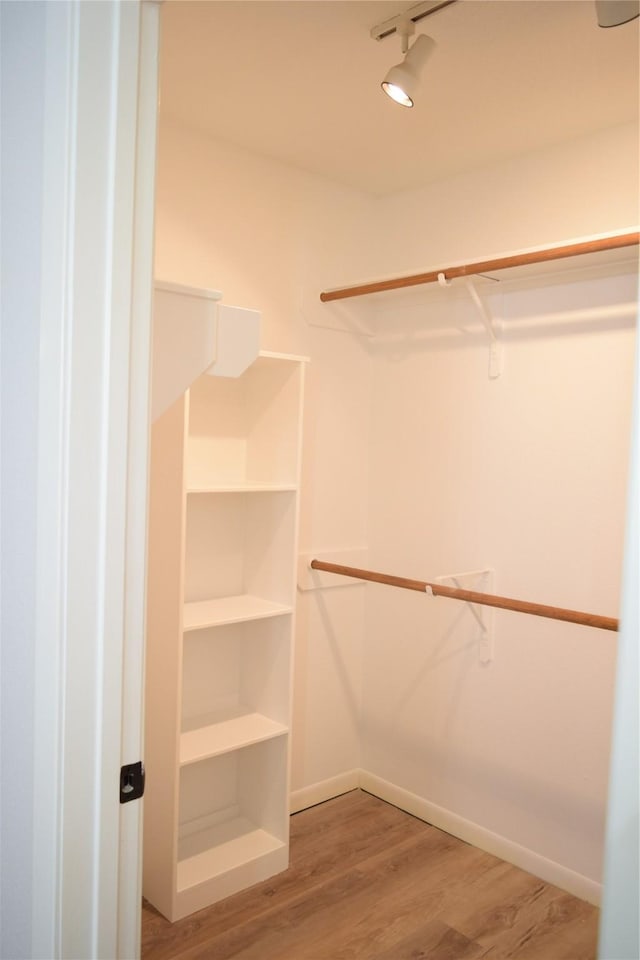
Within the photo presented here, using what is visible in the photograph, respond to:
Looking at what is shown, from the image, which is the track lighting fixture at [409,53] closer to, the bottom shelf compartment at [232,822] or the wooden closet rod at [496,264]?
the wooden closet rod at [496,264]

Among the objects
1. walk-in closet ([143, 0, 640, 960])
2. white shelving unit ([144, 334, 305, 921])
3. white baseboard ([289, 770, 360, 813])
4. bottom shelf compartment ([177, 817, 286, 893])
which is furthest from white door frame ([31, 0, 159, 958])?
white baseboard ([289, 770, 360, 813])

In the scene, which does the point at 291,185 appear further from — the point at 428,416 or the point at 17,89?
the point at 17,89

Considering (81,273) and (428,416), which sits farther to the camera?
(428,416)

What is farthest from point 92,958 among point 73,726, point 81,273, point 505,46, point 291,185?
point 291,185

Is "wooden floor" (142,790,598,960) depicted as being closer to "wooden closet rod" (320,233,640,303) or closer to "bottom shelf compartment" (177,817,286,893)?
"bottom shelf compartment" (177,817,286,893)

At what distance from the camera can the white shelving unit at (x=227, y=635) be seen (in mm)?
2422

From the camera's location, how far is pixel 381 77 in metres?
2.18

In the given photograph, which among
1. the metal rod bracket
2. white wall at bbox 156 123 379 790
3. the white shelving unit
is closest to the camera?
the white shelving unit

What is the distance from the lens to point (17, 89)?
1.16 m

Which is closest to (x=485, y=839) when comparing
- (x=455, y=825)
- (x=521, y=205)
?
(x=455, y=825)

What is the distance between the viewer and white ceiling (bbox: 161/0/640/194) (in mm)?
1863

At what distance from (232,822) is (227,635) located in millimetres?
702

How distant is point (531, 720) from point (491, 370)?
1296 millimetres

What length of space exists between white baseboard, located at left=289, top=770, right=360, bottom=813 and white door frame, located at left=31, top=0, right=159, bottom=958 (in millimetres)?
2107
